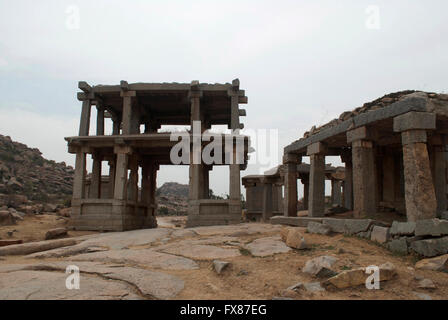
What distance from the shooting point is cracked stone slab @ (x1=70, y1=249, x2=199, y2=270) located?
615 cm

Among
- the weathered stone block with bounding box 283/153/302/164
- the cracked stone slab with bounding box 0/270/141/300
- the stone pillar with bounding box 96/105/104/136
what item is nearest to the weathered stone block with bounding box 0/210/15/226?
the stone pillar with bounding box 96/105/104/136

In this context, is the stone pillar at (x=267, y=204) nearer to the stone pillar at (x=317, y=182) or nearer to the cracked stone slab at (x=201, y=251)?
the stone pillar at (x=317, y=182)

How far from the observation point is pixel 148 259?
6629 millimetres

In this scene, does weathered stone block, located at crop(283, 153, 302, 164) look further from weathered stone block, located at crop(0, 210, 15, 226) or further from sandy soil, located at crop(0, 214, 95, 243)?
weathered stone block, located at crop(0, 210, 15, 226)

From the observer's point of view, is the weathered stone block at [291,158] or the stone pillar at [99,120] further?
the stone pillar at [99,120]

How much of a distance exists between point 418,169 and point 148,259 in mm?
5955

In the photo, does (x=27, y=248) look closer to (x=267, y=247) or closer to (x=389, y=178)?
(x=267, y=247)

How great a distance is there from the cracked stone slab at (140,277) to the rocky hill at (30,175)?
22.0 m

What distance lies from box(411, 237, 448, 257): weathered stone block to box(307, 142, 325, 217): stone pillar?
14.3 ft

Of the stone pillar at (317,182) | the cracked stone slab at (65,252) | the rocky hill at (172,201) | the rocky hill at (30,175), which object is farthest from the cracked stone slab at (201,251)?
the rocky hill at (172,201)

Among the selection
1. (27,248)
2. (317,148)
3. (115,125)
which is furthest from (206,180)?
(27,248)

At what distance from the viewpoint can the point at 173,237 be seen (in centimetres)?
987

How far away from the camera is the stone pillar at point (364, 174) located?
27.4 feet

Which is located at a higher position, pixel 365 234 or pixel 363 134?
pixel 363 134
